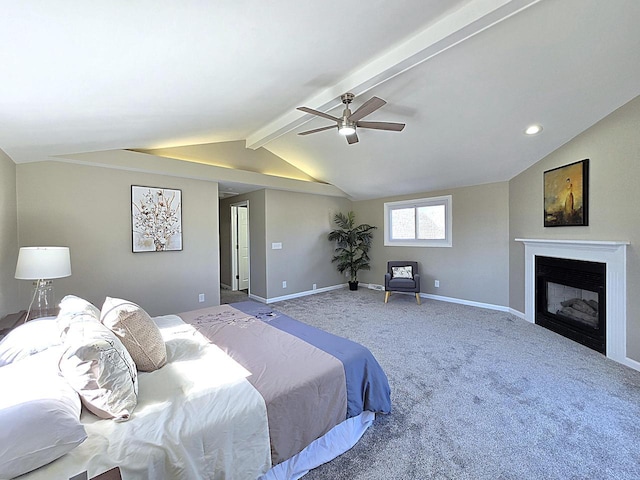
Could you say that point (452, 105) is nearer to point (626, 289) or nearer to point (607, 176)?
point (607, 176)

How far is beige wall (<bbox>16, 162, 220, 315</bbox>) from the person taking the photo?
124 inches

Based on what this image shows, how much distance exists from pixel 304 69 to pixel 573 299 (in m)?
4.27

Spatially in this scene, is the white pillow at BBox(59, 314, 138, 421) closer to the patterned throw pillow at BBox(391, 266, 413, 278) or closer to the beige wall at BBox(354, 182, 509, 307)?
the patterned throw pillow at BBox(391, 266, 413, 278)

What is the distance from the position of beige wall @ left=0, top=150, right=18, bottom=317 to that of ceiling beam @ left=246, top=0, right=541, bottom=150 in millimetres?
3020

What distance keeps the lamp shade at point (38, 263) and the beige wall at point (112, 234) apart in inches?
45.6

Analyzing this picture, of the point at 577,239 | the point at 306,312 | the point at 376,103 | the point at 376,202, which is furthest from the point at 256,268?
the point at 577,239

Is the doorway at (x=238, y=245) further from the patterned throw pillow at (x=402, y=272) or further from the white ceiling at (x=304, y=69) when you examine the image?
the patterned throw pillow at (x=402, y=272)

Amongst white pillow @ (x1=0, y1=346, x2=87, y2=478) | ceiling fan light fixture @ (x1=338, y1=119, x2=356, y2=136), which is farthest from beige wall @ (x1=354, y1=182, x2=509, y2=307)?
white pillow @ (x1=0, y1=346, x2=87, y2=478)

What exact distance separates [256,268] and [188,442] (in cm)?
464

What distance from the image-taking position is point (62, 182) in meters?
3.29

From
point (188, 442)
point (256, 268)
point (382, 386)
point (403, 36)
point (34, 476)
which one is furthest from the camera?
point (256, 268)

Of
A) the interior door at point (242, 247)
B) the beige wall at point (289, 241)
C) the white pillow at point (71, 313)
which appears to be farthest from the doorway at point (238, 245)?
the white pillow at point (71, 313)

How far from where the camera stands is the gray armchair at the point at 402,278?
17.0ft

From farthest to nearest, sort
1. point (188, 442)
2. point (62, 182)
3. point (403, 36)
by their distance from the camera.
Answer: point (62, 182)
point (403, 36)
point (188, 442)
